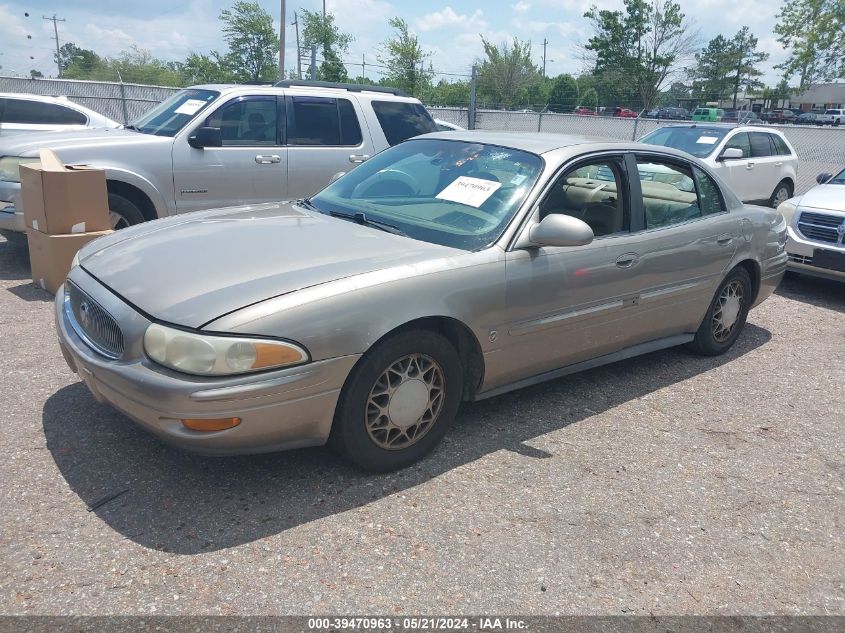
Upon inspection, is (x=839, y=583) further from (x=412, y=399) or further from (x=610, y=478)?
(x=412, y=399)

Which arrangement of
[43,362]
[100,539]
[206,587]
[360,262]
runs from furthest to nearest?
[43,362] → [360,262] → [100,539] → [206,587]

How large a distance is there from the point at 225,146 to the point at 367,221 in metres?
3.76

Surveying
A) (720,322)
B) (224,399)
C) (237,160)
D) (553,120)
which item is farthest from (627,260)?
(553,120)

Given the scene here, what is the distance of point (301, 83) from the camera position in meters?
7.94

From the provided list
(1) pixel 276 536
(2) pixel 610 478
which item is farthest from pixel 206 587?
(2) pixel 610 478

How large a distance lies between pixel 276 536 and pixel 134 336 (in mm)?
994

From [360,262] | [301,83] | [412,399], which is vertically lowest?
[412,399]

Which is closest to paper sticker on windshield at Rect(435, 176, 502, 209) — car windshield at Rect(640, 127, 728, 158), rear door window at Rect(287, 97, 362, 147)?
rear door window at Rect(287, 97, 362, 147)

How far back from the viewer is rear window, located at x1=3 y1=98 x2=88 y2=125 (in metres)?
10.7

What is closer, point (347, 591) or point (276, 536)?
point (347, 591)

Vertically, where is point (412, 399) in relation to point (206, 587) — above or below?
above

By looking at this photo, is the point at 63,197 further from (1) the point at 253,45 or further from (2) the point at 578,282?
(1) the point at 253,45

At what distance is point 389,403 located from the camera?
3.21 metres

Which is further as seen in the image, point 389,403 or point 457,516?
point 389,403
